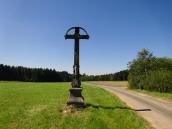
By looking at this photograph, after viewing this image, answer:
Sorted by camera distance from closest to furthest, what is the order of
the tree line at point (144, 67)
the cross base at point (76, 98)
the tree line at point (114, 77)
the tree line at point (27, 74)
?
the cross base at point (76, 98)
the tree line at point (144, 67)
the tree line at point (27, 74)
the tree line at point (114, 77)

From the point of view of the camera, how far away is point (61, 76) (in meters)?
154

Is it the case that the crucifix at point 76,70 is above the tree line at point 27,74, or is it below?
below

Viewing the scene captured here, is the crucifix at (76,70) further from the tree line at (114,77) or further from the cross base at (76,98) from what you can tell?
the tree line at (114,77)

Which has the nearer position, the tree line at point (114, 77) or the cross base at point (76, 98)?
the cross base at point (76, 98)

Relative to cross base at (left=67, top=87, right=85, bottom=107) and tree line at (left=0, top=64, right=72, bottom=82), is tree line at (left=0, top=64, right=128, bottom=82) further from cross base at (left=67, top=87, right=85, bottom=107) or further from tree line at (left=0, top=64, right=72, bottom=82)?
cross base at (left=67, top=87, right=85, bottom=107)

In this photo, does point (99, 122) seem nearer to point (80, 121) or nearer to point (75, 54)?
point (80, 121)

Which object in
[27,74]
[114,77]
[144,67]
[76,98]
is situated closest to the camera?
[76,98]

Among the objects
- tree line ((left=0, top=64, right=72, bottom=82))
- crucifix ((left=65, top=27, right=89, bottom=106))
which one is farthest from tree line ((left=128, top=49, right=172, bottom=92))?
tree line ((left=0, top=64, right=72, bottom=82))

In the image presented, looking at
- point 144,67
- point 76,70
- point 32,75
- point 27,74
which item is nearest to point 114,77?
point 32,75

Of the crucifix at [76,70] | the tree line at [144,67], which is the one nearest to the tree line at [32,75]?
the tree line at [144,67]

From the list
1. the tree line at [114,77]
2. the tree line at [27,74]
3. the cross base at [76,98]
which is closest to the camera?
the cross base at [76,98]

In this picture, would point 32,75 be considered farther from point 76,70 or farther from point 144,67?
point 76,70

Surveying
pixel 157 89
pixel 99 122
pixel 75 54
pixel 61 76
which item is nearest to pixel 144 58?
pixel 157 89

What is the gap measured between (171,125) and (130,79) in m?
45.7
